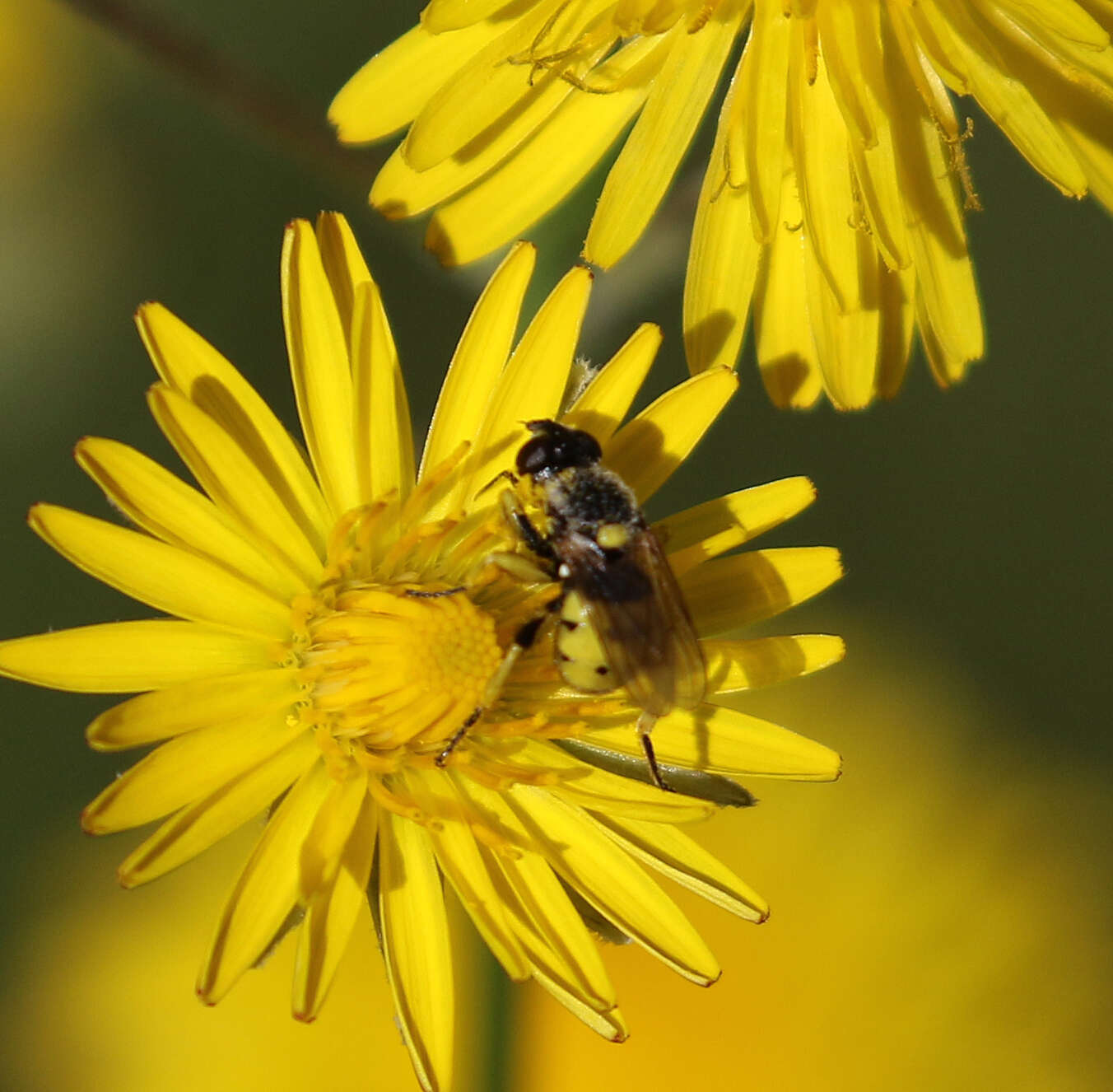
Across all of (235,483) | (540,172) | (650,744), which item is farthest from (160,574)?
(540,172)

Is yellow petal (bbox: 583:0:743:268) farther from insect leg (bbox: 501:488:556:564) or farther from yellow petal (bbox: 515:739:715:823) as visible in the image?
yellow petal (bbox: 515:739:715:823)

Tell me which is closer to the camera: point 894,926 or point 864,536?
point 894,926

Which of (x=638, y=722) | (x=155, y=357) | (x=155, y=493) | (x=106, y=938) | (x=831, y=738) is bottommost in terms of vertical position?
(x=106, y=938)

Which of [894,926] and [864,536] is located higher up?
[864,536]

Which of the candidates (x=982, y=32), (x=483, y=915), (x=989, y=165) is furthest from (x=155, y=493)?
(x=989, y=165)

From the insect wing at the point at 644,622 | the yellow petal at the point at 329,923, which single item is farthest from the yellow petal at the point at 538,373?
the yellow petal at the point at 329,923

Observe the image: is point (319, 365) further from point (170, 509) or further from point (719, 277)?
point (719, 277)

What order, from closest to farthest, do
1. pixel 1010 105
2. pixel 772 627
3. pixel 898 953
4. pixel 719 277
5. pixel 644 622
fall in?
1. pixel 644 622
2. pixel 1010 105
3. pixel 719 277
4. pixel 898 953
5. pixel 772 627

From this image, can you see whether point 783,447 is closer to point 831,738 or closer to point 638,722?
point 831,738
